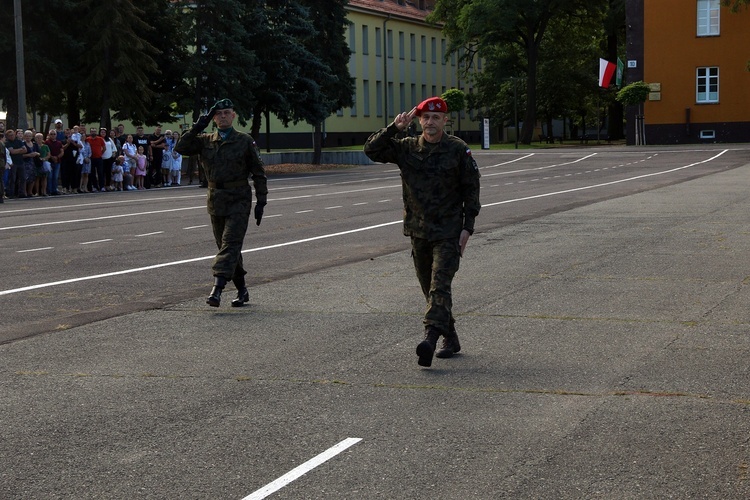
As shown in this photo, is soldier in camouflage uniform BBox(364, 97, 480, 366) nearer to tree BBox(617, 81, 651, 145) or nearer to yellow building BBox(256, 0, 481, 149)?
tree BBox(617, 81, 651, 145)

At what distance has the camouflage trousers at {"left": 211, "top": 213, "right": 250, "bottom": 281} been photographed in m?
11.5

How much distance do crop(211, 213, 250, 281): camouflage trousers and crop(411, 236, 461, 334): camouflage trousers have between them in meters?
3.00

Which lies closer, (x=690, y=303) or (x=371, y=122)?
(x=690, y=303)

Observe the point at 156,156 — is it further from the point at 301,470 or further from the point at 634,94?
the point at 634,94

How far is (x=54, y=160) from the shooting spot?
33188 mm

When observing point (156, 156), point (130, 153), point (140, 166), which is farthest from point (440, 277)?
point (156, 156)

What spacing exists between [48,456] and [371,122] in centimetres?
9218

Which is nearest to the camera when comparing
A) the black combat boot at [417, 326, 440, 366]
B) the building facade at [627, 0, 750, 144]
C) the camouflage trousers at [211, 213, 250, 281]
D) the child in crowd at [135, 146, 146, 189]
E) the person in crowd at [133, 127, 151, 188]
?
the black combat boot at [417, 326, 440, 366]

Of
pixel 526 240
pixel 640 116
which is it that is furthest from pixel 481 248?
pixel 640 116

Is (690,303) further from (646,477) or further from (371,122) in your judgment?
(371,122)

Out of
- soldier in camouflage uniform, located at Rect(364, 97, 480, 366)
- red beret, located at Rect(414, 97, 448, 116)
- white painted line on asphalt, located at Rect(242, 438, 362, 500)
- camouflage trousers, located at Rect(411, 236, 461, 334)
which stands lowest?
white painted line on asphalt, located at Rect(242, 438, 362, 500)

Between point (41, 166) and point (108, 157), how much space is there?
3.23 metres

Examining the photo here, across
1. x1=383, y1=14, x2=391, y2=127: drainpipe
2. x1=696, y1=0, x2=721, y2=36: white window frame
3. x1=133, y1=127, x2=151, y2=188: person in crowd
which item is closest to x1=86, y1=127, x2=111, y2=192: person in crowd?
x1=133, y1=127, x2=151, y2=188: person in crowd

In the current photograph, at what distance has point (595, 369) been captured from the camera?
27.5ft
